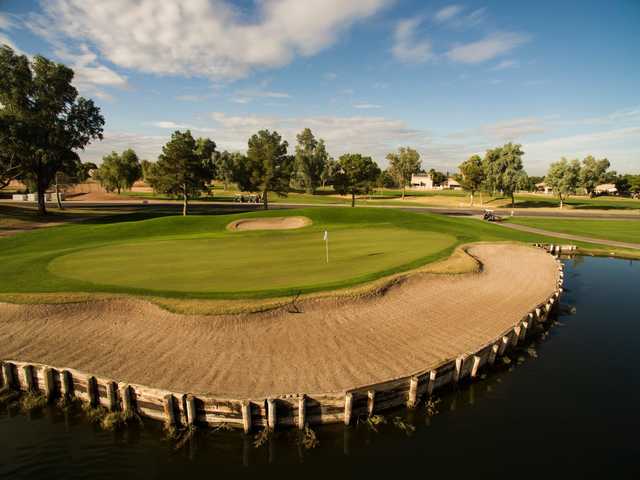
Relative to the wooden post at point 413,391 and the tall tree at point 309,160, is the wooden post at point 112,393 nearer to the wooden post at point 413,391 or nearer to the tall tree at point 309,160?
the wooden post at point 413,391

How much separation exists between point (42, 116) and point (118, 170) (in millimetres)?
58962

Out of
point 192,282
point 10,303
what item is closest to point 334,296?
point 192,282

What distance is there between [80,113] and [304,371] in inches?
2489

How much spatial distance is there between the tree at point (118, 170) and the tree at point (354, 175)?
71.2m

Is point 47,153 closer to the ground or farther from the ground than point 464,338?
farther from the ground

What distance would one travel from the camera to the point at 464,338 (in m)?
15.1

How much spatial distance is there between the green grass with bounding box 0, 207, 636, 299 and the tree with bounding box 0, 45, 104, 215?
79.0 feet

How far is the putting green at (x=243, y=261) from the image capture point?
1811 centimetres

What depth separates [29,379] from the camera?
12008mm

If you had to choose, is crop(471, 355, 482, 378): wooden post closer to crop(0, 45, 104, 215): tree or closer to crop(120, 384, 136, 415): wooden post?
crop(120, 384, 136, 415): wooden post

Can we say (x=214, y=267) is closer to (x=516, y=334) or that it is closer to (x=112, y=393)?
(x=112, y=393)

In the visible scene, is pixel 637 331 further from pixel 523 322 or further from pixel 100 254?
pixel 100 254

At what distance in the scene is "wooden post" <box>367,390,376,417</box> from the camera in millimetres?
10896

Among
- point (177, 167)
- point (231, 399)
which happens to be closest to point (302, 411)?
point (231, 399)
